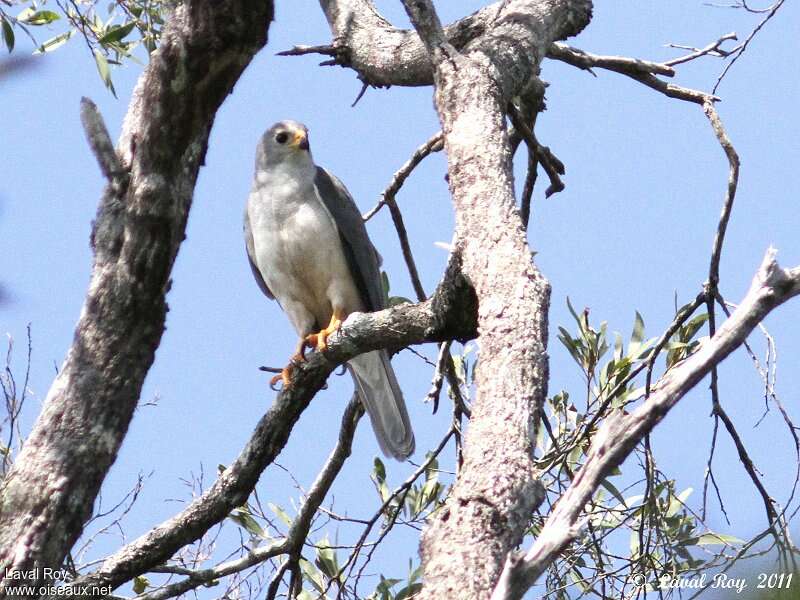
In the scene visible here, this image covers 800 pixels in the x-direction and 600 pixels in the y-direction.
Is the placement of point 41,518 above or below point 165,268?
below

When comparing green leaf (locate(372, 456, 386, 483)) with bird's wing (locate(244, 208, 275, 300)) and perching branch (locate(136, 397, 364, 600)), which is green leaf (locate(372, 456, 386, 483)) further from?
bird's wing (locate(244, 208, 275, 300))

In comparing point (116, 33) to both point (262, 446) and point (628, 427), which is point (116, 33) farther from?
point (628, 427)

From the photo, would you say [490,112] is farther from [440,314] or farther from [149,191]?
[149,191]

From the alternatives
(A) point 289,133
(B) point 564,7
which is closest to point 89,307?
(B) point 564,7

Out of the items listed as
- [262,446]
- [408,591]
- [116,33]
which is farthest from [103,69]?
[408,591]

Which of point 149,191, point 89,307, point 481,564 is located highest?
point 149,191

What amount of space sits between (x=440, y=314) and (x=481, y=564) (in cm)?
127

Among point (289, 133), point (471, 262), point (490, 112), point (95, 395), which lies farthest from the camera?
point (289, 133)

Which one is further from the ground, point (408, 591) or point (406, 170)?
point (406, 170)

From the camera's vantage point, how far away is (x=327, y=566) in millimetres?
4426

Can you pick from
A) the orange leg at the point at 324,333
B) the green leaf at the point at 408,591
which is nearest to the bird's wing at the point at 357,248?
the orange leg at the point at 324,333

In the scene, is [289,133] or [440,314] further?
[289,133]

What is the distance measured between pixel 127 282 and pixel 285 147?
2.80 m

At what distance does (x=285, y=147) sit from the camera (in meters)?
5.73
